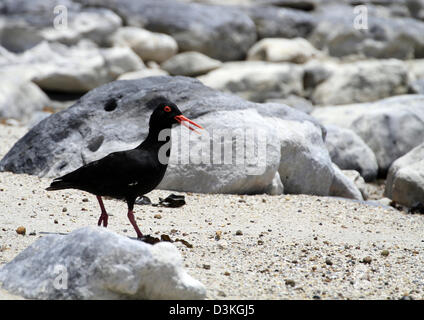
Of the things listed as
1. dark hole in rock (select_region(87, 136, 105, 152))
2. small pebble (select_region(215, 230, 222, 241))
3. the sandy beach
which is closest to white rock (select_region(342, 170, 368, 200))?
the sandy beach

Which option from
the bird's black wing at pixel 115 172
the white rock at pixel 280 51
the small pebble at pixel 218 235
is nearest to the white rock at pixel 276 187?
the small pebble at pixel 218 235

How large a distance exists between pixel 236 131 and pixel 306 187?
1.37 metres

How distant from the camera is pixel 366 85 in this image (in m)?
16.9

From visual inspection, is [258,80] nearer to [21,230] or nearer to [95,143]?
[95,143]

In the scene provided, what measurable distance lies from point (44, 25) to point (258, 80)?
571 centimetres

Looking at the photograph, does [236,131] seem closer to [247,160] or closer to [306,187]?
[247,160]

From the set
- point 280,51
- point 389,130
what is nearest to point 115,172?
point 389,130

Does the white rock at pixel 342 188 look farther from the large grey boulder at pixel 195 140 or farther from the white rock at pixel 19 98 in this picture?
the white rock at pixel 19 98

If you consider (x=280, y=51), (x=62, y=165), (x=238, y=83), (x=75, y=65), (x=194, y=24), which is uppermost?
(x=62, y=165)

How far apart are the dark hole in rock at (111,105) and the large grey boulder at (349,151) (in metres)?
3.93

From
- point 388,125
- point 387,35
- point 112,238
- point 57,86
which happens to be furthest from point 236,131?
point 387,35

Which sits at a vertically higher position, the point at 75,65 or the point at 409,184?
the point at 409,184

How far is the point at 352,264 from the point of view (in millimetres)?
5379

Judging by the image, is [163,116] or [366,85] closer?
[163,116]
